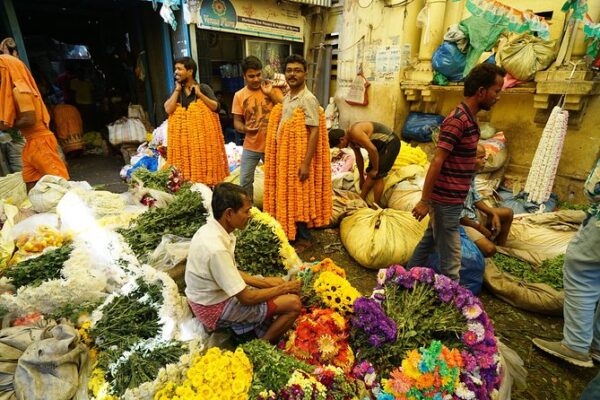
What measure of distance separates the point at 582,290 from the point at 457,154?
1.26 meters

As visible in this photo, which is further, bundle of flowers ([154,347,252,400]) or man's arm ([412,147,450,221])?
man's arm ([412,147,450,221])

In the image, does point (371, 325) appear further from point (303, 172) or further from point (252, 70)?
point (252, 70)

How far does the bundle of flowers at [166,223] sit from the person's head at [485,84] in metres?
2.53

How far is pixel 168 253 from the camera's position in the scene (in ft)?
8.73

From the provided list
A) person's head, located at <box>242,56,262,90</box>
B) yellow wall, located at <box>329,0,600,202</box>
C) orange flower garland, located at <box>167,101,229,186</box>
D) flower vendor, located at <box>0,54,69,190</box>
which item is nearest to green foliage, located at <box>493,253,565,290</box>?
yellow wall, located at <box>329,0,600,202</box>

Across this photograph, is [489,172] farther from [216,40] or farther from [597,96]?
[216,40]

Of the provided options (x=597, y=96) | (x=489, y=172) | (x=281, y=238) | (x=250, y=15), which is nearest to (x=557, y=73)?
(x=597, y=96)

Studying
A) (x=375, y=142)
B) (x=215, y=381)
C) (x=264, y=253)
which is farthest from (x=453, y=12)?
(x=215, y=381)

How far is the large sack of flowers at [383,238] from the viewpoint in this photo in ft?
11.3

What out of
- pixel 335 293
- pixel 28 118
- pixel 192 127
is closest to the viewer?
pixel 335 293

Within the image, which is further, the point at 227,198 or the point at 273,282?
the point at 273,282

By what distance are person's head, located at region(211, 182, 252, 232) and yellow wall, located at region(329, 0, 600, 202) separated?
16.9 feet

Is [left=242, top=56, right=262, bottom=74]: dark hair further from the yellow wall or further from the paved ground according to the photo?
the yellow wall

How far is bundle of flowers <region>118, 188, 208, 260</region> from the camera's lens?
2.90m
